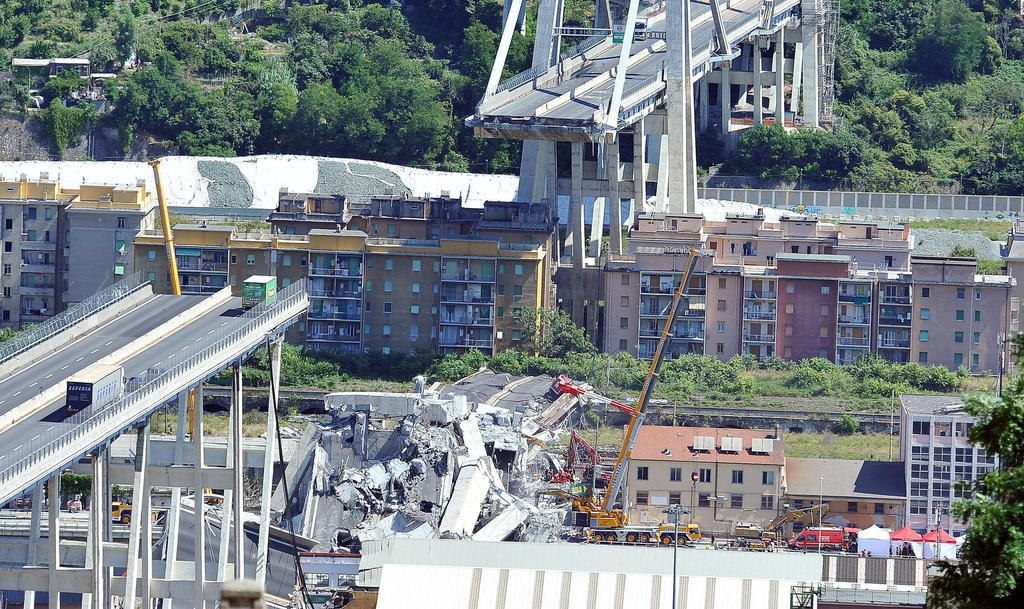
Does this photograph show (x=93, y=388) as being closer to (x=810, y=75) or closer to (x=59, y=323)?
(x=59, y=323)

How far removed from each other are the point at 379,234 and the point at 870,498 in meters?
21.9

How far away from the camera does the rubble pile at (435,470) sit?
61594 mm

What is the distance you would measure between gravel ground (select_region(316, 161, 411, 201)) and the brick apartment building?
16.6 metres

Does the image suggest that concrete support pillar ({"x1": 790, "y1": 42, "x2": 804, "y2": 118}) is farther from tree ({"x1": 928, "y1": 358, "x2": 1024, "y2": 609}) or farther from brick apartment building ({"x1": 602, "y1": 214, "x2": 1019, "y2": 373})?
tree ({"x1": 928, "y1": 358, "x2": 1024, "y2": 609})

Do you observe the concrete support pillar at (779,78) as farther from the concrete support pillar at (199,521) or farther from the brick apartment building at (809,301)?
the concrete support pillar at (199,521)

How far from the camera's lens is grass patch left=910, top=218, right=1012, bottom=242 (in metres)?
90.0

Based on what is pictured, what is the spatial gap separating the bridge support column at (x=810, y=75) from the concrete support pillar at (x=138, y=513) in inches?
2115

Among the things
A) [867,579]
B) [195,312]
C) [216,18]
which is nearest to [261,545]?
[195,312]

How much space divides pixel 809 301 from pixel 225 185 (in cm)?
2503

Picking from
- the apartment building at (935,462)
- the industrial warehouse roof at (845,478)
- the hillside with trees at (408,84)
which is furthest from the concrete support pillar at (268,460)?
the hillside with trees at (408,84)

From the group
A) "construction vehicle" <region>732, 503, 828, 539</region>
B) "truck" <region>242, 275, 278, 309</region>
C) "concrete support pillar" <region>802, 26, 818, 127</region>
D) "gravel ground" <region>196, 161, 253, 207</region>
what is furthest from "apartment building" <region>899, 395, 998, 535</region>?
"concrete support pillar" <region>802, 26, 818, 127</region>

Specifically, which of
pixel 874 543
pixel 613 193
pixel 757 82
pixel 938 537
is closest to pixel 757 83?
pixel 757 82

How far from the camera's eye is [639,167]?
85.1 meters

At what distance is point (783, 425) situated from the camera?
7175 centimetres
